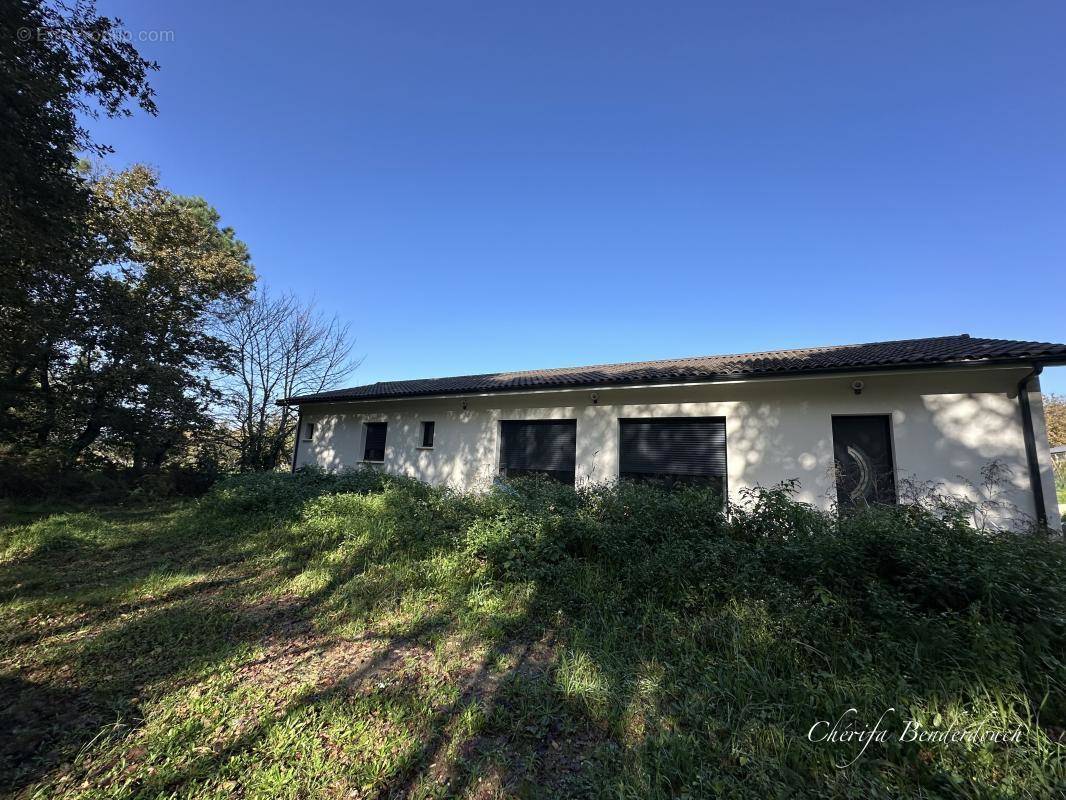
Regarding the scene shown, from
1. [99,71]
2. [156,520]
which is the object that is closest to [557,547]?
[156,520]

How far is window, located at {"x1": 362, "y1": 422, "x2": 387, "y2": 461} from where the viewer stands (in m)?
10.9

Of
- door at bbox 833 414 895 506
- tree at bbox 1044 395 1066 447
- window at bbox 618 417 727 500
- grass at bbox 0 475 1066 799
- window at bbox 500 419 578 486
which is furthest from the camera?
tree at bbox 1044 395 1066 447

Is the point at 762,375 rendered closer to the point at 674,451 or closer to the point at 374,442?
the point at 674,451

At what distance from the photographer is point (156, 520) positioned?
25.1ft

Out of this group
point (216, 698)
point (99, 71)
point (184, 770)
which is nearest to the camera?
point (184, 770)

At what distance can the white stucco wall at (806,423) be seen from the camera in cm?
527

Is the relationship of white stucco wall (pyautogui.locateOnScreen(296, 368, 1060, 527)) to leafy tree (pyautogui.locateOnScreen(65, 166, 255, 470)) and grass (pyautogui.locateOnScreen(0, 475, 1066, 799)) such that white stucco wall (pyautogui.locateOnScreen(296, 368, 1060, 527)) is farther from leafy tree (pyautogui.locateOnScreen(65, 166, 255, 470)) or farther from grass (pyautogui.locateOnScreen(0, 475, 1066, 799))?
leafy tree (pyautogui.locateOnScreen(65, 166, 255, 470))

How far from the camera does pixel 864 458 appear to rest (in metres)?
5.89

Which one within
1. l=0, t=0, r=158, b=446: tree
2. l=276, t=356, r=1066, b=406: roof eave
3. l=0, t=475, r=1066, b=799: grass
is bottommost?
l=0, t=475, r=1066, b=799: grass

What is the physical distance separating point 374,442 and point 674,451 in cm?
790

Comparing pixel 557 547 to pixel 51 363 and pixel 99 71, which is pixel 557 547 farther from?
pixel 51 363

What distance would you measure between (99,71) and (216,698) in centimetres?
860

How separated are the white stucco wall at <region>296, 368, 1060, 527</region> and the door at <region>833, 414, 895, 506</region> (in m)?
0.15

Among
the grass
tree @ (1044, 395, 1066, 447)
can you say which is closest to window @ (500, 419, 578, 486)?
the grass
